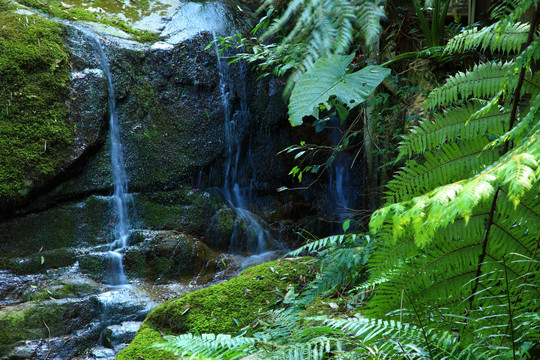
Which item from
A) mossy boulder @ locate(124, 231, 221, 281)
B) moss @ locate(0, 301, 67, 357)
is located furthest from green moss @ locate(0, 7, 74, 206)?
moss @ locate(0, 301, 67, 357)

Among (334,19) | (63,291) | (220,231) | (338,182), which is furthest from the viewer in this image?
(338,182)

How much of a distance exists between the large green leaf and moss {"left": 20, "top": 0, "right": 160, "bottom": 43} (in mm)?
5562

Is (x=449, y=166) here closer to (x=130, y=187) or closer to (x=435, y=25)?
(x=435, y=25)

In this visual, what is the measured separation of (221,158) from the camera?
7.49 metres

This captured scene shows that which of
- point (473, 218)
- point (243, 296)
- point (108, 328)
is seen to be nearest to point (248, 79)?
point (108, 328)

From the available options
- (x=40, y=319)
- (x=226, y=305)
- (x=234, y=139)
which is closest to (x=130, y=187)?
(x=234, y=139)

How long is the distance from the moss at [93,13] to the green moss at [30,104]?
57cm

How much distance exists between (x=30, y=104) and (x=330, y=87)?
528cm

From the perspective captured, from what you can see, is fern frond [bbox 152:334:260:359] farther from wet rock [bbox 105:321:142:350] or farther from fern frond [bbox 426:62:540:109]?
wet rock [bbox 105:321:142:350]

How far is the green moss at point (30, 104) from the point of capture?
19.0 feet

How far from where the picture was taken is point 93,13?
24.3 ft

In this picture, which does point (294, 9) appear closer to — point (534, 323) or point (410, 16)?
point (534, 323)

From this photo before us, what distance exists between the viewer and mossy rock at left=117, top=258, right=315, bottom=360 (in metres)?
2.48

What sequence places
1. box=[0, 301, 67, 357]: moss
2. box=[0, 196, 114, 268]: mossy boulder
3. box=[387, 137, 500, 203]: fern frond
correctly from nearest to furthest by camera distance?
box=[387, 137, 500, 203]: fern frond → box=[0, 301, 67, 357]: moss → box=[0, 196, 114, 268]: mossy boulder
